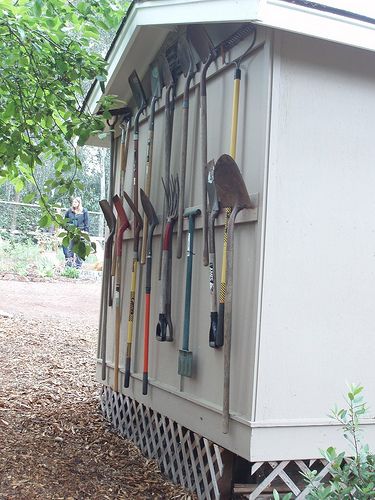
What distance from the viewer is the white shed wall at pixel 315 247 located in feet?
9.57

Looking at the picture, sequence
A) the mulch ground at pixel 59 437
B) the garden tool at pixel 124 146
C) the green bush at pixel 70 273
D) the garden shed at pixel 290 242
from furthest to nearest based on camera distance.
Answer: the green bush at pixel 70 273
the garden tool at pixel 124 146
the mulch ground at pixel 59 437
the garden shed at pixel 290 242

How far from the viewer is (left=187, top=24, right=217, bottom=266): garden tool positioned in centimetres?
338

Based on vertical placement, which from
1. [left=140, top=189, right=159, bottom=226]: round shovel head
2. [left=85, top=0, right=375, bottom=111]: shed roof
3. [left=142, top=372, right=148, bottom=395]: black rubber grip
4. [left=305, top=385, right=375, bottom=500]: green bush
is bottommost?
[left=142, top=372, right=148, bottom=395]: black rubber grip

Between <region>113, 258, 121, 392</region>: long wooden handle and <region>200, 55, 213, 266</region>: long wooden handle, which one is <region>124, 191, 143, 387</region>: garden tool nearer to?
<region>113, 258, 121, 392</region>: long wooden handle

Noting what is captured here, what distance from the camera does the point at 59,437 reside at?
4445 millimetres

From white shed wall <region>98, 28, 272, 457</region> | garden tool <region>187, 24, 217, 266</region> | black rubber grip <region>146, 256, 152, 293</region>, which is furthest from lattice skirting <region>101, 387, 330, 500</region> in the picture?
garden tool <region>187, 24, 217, 266</region>

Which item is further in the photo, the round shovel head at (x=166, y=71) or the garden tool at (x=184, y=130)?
the round shovel head at (x=166, y=71)

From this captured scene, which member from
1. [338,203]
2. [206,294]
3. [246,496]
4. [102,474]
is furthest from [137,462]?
[338,203]

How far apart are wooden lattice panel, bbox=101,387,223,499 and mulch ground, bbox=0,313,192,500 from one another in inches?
3.2

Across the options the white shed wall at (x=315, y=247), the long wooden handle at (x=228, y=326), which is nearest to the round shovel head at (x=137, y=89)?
the white shed wall at (x=315, y=247)

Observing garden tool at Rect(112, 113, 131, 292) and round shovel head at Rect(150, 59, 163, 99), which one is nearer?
round shovel head at Rect(150, 59, 163, 99)

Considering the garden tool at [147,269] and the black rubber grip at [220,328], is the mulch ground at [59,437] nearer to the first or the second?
the garden tool at [147,269]

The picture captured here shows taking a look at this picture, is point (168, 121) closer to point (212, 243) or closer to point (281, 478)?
point (212, 243)

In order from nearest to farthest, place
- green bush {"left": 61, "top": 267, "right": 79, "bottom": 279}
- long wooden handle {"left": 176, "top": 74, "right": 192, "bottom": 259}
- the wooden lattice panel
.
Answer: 1. the wooden lattice panel
2. long wooden handle {"left": 176, "top": 74, "right": 192, "bottom": 259}
3. green bush {"left": 61, "top": 267, "right": 79, "bottom": 279}
